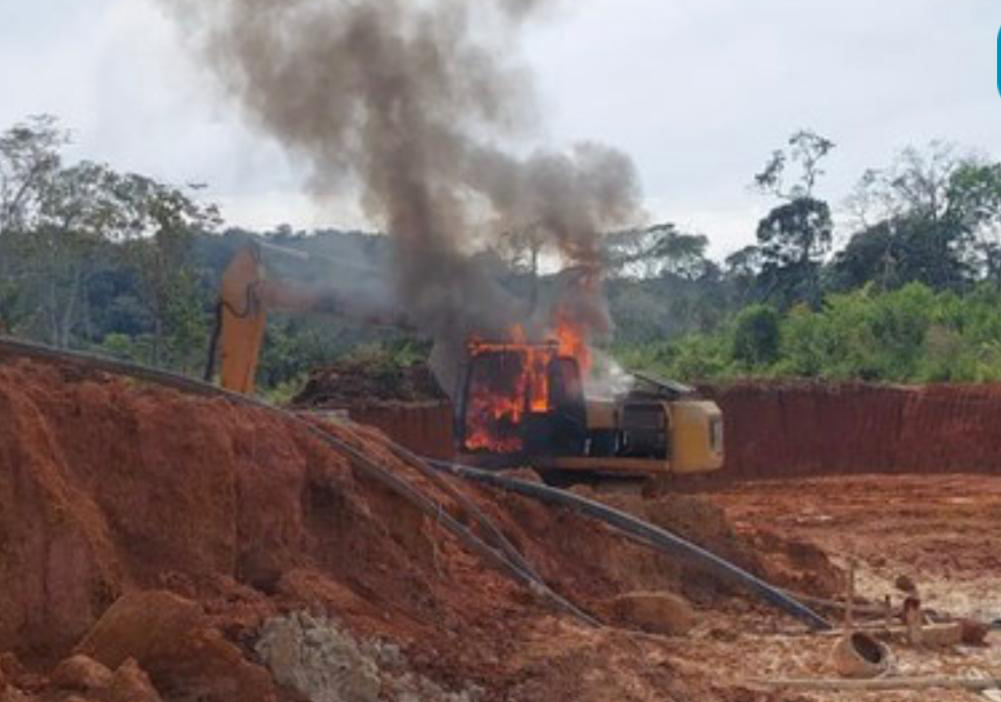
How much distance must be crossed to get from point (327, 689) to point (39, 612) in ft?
4.42

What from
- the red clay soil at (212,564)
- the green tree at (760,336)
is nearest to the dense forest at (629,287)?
the green tree at (760,336)

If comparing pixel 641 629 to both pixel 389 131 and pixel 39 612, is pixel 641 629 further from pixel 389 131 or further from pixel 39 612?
pixel 389 131

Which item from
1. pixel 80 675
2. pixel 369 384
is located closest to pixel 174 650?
pixel 80 675

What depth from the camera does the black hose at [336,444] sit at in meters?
9.38

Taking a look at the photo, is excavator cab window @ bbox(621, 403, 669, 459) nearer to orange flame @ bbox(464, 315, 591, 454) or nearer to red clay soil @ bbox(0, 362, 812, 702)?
orange flame @ bbox(464, 315, 591, 454)

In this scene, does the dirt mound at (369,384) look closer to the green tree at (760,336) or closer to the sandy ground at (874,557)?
the sandy ground at (874,557)

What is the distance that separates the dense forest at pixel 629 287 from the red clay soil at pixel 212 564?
11.9 m

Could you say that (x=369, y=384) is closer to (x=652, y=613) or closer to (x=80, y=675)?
(x=652, y=613)

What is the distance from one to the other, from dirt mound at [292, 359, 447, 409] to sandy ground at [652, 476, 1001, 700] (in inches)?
232

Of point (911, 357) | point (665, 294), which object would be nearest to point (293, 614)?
point (911, 357)

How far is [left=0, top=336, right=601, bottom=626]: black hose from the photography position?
9.38 m

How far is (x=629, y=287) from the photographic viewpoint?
181ft

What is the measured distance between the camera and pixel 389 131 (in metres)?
20.8

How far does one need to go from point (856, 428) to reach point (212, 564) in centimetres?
2593
